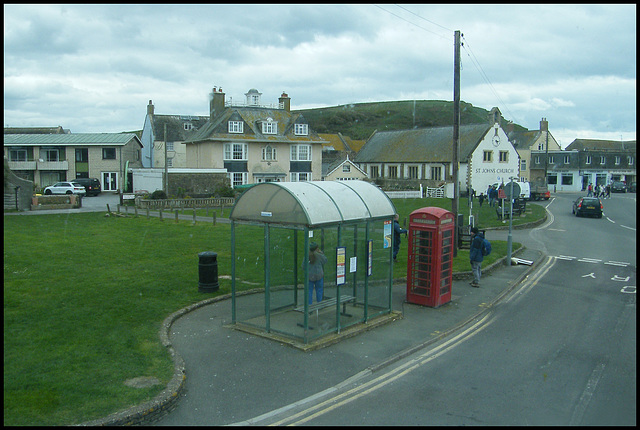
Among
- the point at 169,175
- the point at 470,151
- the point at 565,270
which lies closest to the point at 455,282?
the point at 565,270

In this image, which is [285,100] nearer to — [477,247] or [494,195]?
[494,195]

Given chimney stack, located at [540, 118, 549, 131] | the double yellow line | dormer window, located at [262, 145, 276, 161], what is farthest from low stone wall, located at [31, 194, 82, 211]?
chimney stack, located at [540, 118, 549, 131]

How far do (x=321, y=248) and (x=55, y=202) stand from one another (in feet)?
104

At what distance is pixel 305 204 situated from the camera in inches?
385

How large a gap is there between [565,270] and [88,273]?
50.4 ft

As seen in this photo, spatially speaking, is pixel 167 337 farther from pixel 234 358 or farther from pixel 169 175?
pixel 169 175

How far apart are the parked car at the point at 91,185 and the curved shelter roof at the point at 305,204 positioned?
4430 cm

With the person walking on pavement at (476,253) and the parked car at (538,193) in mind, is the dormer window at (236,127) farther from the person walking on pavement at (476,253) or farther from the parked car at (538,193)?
the person walking on pavement at (476,253)

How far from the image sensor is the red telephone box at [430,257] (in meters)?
12.4

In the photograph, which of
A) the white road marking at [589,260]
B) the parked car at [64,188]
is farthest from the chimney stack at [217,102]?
the white road marking at [589,260]

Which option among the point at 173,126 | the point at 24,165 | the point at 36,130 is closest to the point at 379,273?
the point at 24,165

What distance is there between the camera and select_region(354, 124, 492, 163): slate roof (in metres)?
56.8

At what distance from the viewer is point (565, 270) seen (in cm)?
1762

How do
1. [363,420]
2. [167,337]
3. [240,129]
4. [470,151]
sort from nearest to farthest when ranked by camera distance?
1. [363,420]
2. [167,337]
3. [240,129]
4. [470,151]
